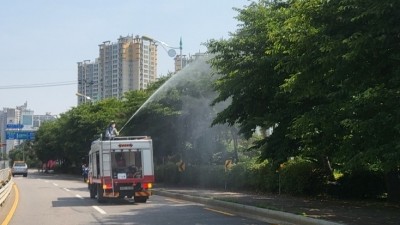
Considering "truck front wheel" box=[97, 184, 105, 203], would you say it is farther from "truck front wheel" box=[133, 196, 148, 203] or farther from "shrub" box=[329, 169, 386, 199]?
"shrub" box=[329, 169, 386, 199]

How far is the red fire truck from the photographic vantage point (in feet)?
70.9

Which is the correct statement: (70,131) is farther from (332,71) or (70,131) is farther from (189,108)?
(332,71)

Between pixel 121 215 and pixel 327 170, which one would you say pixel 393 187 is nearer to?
pixel 327 170

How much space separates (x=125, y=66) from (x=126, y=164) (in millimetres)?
37490

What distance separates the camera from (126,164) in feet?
75.9

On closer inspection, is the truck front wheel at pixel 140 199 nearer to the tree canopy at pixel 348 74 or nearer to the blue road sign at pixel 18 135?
the tree canopy at pixel 348 74

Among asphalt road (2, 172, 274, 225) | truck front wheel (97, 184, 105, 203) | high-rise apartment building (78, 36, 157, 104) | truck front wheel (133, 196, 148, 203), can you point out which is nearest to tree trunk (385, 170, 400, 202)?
asphalt road (2, 172, 274, 225)

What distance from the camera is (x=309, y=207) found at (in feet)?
55.4

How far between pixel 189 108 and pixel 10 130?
194 feet

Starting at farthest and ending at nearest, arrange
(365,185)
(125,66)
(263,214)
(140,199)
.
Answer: (125,66), (140,199), (365,185), (263,214)

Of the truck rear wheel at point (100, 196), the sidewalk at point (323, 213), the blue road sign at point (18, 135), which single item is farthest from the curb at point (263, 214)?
the blue road sign at point (18, 135)

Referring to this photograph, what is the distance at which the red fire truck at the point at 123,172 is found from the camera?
21.6m

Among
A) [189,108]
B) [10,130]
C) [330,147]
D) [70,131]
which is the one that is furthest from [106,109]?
[330,147]

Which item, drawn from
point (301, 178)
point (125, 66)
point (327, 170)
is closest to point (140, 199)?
point (301, 178)
